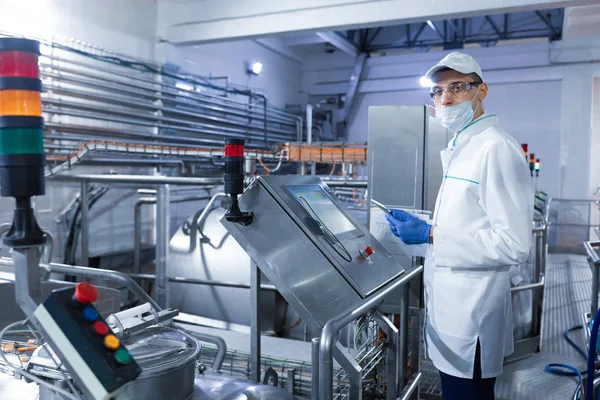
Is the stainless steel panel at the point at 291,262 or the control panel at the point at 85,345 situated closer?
the control panel at the point at 85,345

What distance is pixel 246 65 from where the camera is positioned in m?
7.70

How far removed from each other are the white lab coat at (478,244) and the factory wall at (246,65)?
471 cm

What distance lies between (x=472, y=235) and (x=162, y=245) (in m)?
2.50

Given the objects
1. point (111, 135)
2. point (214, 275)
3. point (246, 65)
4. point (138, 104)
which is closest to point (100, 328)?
point (214, 275)

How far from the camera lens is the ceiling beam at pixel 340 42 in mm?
7280

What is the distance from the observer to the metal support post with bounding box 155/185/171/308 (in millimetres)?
3480

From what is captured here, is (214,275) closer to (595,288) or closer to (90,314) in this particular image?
(595,288)

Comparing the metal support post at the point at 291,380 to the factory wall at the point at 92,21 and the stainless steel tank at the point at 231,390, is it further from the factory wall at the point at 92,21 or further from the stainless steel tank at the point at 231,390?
the factory wall at the point at 92,21

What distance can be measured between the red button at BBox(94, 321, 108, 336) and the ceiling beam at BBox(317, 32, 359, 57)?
6689mm

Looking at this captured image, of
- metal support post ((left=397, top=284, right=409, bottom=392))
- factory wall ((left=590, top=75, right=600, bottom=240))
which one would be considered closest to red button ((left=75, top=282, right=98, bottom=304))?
metal support post ((left=397, top=284, right=409, bottom=392))

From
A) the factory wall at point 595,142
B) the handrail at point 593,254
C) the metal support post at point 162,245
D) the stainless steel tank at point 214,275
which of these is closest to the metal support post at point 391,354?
the handrail at point 593,254

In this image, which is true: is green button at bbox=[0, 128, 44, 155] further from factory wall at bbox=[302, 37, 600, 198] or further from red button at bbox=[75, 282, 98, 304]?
factory wall at bbox=[302, 37, 600, 198]

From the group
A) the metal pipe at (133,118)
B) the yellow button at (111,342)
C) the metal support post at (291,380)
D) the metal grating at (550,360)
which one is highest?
the metal pipe at (133,118)

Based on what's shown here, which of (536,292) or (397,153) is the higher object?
(397,153)
